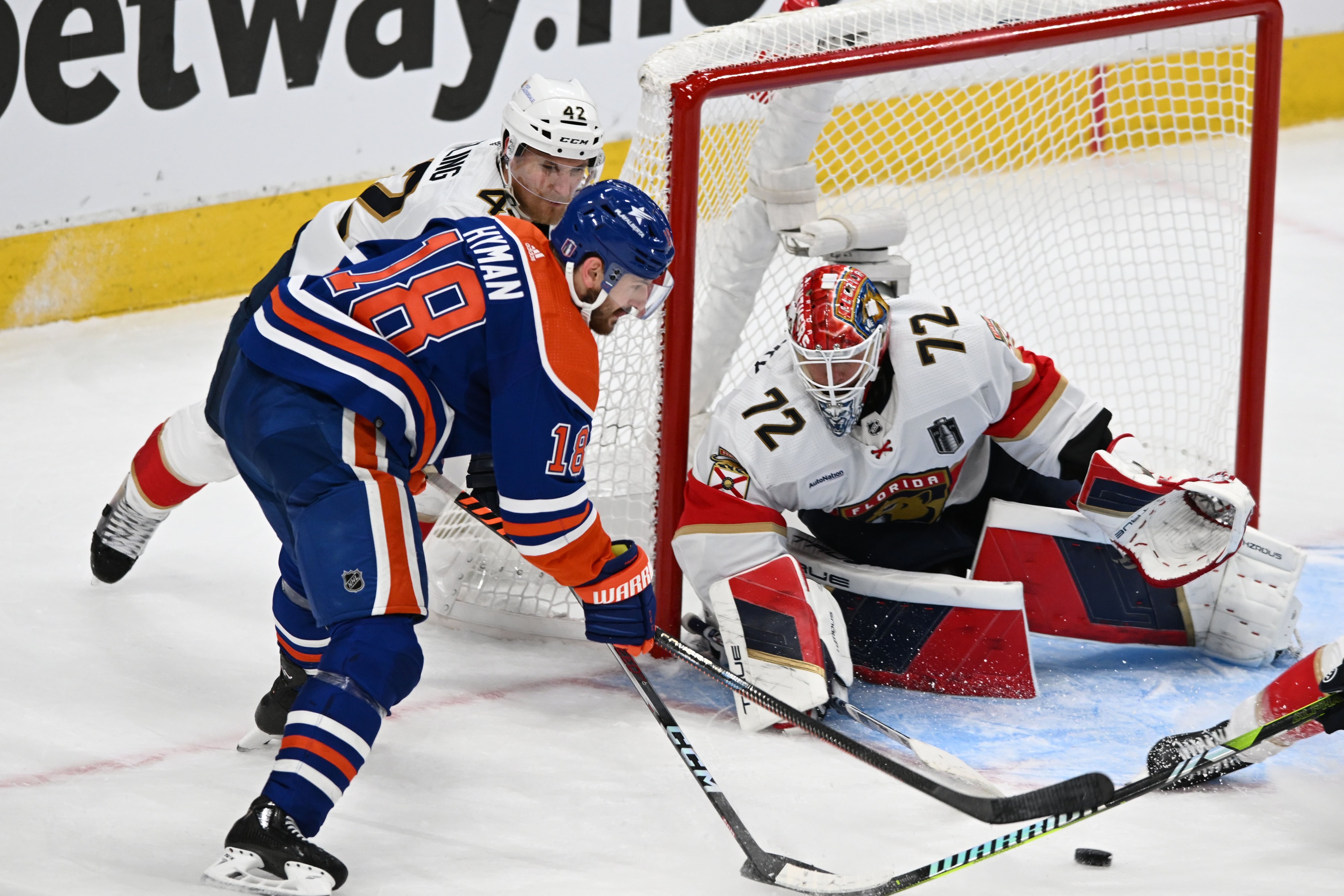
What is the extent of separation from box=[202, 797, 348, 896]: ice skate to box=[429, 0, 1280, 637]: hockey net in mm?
1087

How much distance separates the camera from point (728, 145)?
12.5ft

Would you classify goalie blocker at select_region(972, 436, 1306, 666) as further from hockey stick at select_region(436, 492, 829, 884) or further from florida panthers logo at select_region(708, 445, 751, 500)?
hockey stick at select_region(436, 492, 829, 884)

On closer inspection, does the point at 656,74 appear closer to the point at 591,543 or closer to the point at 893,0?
the point at 893,0

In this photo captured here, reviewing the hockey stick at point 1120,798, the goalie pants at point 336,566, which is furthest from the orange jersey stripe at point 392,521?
the hockey stick at point 1120,798

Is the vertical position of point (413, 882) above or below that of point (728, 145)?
below

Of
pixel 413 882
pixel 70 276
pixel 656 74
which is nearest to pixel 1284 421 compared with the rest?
pixel 656 74

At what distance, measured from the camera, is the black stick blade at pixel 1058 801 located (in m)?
2.40

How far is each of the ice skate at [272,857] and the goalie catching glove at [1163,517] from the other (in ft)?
5.12

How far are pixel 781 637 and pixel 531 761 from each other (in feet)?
1.57

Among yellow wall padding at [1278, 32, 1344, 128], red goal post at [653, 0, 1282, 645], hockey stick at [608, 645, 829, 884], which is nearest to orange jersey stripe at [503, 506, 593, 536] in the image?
hockey stick at [608, 645, 829, 884]

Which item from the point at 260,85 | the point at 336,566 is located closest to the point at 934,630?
the point at 336,566

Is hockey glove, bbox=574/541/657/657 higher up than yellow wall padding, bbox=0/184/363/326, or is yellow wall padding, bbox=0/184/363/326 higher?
yellow wall padding, bbox=0/184/363/326

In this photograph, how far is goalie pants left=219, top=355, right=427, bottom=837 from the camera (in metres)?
2.32

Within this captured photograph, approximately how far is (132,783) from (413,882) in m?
0.57
